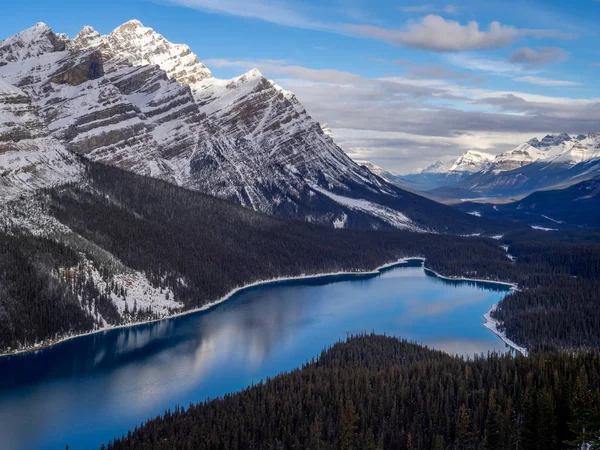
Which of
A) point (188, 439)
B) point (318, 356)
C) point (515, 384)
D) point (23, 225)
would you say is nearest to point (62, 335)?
point (23, 225)

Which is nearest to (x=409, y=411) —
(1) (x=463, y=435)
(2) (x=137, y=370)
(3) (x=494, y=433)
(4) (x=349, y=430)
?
(1) (x=463, y=435)

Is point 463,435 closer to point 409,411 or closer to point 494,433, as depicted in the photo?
point 494,433

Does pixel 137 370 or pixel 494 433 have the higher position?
pixel 494 433

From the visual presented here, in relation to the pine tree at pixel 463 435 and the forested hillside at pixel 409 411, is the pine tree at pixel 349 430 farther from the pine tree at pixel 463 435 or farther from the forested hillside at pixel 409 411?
the pine tree at pixel 463 435

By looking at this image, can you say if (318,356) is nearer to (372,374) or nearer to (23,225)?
(372,374)

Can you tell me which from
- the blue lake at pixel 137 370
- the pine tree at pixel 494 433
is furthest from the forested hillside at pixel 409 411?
the blue lake at pixel 137 370

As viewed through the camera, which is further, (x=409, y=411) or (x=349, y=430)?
(x=409, y=411)

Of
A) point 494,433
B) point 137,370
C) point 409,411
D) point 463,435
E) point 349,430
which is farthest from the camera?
point 137,370

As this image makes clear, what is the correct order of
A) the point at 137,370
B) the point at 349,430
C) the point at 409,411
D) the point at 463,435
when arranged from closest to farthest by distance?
the point at 463,435
the point at 349,430
the point at 409,411
the point at 137,370
